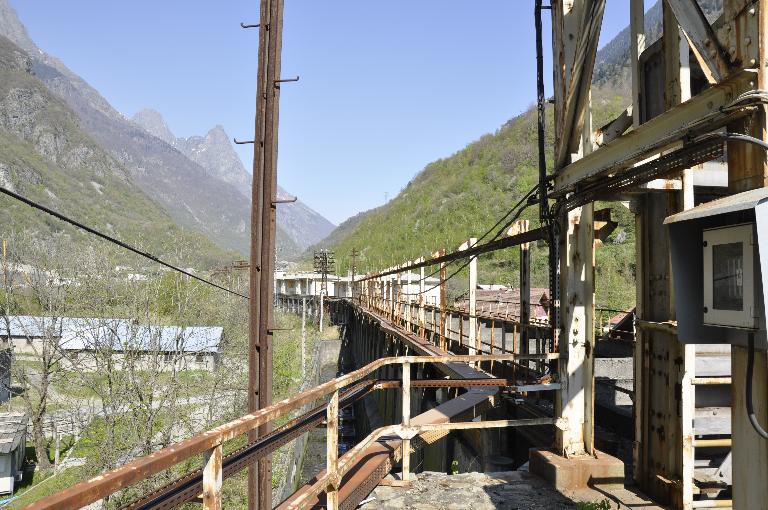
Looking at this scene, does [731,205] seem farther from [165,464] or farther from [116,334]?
[116,334]

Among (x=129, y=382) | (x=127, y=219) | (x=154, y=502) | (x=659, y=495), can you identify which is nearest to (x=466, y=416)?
(x=659, y=495)

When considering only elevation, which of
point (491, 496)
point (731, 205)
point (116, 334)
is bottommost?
point (116, 334)

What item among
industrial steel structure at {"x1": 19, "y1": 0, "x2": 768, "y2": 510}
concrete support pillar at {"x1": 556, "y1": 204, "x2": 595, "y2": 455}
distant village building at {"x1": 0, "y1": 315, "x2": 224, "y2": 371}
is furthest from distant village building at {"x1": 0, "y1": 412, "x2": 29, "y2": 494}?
concrete support pillar at {"x1": 556, "y1": 204, "x2": 595, "y2": 455}

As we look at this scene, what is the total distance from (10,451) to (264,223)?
82.5 feet

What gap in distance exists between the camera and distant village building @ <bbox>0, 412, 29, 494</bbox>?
25.7 m

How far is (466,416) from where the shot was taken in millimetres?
7062

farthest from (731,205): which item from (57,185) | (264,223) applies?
(57,185)

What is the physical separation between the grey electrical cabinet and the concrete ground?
248cm

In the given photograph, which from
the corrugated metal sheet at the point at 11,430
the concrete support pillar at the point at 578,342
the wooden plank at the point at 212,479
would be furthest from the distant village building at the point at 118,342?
the wooden plank at the point at 212,479

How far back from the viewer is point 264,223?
24.0ft

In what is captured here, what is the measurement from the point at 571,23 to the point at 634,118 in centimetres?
106

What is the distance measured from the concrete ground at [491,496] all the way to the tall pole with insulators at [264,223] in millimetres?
2151

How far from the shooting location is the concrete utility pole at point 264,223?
23.4ft

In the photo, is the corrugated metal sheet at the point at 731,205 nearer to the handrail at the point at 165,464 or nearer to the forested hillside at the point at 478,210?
the handrail at the point at 165,464
